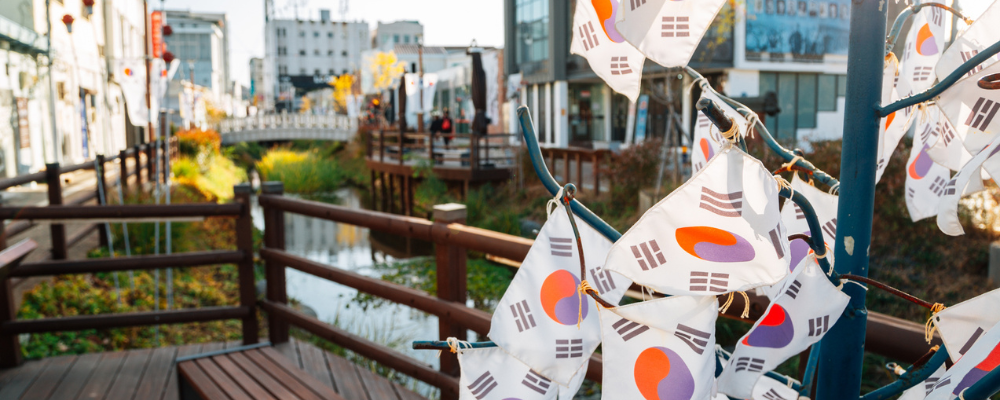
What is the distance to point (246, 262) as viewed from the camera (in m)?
3.69

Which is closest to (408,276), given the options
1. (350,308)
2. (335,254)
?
(350,308)

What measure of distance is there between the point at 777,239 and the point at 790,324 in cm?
22

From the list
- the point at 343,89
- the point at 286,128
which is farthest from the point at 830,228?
the point at 343,89

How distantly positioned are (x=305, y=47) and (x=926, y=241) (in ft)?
246

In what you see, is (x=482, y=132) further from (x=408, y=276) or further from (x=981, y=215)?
(x=981, y=215)

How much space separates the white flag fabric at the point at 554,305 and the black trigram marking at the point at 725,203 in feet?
0.95

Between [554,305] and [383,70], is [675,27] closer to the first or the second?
[554,305]

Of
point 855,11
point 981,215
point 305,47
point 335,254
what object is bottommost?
point 335,254

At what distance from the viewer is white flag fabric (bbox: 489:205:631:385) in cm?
99

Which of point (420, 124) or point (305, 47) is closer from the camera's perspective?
point (420, 124)

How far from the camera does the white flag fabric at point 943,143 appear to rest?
3.40ft

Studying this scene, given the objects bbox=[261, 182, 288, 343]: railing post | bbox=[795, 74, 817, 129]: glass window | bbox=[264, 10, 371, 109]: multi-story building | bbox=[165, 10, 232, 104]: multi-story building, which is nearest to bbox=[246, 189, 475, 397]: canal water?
bbox=[261, 182, 288, 343]: railing post

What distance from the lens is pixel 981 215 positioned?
655 cm

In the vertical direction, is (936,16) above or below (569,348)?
above
